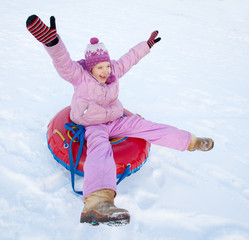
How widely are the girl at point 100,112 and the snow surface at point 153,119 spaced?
1.15 ft

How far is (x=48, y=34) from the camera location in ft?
4.74

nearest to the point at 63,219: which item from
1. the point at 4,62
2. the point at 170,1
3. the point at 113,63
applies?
the point at 113,63

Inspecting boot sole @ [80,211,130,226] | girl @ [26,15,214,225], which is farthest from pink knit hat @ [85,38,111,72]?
boot sole @ [80,211,130,226]

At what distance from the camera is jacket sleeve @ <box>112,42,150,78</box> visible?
2.16 m

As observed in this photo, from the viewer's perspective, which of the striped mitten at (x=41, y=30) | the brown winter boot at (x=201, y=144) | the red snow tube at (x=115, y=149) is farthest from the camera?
the brown winter boot at (x=201, y=144)

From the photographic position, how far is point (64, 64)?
1659 mm

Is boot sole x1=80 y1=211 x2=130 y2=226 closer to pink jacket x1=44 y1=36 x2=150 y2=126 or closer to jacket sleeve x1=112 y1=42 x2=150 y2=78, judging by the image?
pink jacket x1=44 y1=36 x2=150 y2=126

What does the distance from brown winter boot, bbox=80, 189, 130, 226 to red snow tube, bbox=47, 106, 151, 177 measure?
18.1 inches

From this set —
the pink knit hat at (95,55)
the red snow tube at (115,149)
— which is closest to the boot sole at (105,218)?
the red snow tube at (115,149)

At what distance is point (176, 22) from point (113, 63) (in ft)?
20.1

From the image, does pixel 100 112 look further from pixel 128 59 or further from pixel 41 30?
pixel 41 30

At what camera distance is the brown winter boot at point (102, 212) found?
120 cm

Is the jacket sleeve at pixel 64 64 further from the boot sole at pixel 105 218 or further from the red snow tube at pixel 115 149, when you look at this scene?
the boot sole at pixel 105 218

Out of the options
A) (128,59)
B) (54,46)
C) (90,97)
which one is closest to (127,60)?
(128,59)
